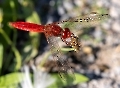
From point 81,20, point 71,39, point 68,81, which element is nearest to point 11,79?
point 68,81

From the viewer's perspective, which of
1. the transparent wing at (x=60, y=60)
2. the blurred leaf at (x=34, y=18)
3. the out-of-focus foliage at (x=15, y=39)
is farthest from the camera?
the blurred leaf at (x=34, y=18)

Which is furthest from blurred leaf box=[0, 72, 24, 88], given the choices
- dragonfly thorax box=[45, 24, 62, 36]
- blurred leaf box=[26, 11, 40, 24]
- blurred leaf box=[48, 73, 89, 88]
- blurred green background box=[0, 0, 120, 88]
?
blurred leaf box=[26, 11, 40, 24]

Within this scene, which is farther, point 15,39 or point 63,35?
point 15,39

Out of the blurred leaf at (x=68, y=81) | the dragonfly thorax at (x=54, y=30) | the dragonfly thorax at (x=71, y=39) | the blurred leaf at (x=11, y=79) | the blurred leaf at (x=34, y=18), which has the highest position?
the blurred leaf at (x=34, y=18)

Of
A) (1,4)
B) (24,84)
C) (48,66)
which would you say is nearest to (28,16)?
(1,4)

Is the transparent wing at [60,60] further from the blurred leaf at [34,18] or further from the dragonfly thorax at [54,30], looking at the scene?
the blurred leaf at [34,18]

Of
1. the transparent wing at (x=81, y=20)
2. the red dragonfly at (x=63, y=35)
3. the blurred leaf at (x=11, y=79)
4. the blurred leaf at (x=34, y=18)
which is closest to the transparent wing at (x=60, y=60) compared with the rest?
the red dragonfly at (x=63, y=35)

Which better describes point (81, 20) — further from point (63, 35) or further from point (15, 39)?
point (15, 39)

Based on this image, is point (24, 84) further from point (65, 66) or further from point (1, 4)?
point (1, 4)
